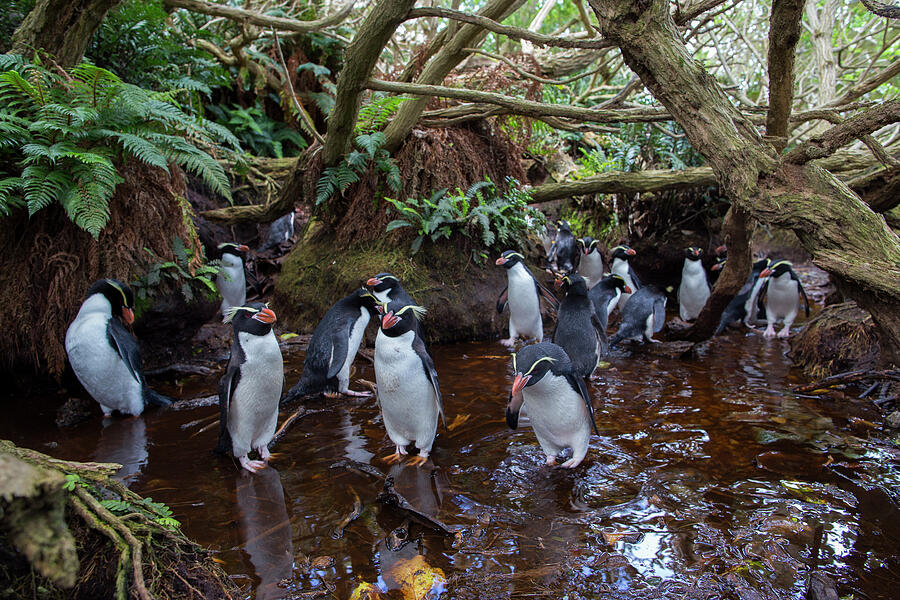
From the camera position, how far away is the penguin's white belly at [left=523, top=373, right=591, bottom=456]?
3.34m

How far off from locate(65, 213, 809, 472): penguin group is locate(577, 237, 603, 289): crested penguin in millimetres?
2092

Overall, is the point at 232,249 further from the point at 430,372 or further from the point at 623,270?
the point at 623,270

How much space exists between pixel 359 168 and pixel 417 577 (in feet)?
17.0

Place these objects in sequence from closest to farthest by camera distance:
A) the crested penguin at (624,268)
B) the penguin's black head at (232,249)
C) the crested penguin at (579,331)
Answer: the crested penguin at (579,331) < the penguin's black head at (232,249) < the crested penguin at (624,268)

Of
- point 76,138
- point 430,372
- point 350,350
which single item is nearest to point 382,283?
point 350,350

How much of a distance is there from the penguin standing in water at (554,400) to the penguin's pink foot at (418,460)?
627 mm

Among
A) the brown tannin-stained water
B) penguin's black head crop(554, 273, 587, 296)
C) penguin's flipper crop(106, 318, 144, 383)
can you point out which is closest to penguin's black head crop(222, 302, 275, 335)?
the brown tannin-stained water

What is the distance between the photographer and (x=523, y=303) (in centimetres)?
666

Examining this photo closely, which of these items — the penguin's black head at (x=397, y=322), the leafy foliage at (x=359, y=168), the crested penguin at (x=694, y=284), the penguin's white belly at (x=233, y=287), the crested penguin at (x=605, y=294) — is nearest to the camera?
the penguin's black head at (x=397, y=322)

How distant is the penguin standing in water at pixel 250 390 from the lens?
11.6 ft

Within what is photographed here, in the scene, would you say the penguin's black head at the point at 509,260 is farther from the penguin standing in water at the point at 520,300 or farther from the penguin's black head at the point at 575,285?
the penguin's black head at the point at 575,285

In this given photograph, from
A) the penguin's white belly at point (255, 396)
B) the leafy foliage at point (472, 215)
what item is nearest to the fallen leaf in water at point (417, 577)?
the penguin's white belly at point (255, 396)

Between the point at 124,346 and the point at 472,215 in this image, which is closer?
the point at 124,346

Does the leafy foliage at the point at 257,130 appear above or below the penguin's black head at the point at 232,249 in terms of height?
above
